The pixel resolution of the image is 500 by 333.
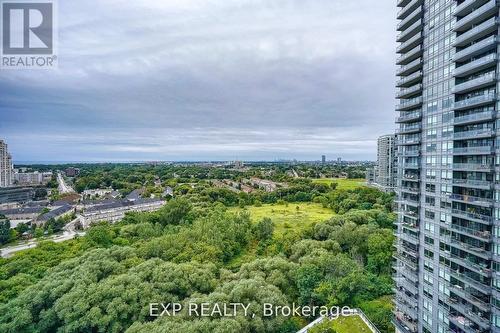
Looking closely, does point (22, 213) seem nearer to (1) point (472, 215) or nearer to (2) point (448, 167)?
(2) point (448, 167)

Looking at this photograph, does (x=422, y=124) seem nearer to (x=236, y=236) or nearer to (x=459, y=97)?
(x=459, y=97)

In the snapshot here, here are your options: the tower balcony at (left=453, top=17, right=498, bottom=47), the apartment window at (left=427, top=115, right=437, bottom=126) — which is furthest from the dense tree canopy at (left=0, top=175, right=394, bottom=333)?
the tower balcony at (left=453, top=17, right=498, bottom=47)

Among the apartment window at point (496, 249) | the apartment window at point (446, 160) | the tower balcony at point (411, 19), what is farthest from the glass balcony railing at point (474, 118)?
the tower balcony at point (411, 19)

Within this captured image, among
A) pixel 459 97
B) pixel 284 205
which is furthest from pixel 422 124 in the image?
pixel 284 205

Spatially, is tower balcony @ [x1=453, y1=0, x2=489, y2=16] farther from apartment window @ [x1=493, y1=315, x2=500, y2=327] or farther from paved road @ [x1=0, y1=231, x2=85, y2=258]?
paved road @ [x1=0, y1=231, x2=85, y2=258]

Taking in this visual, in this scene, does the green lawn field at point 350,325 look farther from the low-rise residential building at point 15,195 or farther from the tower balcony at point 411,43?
the low-rise residential building at point 15,195
